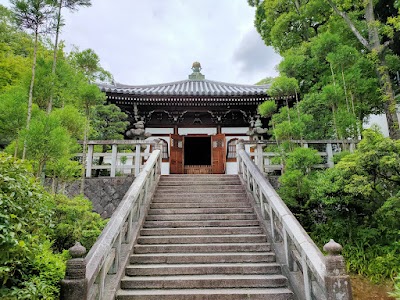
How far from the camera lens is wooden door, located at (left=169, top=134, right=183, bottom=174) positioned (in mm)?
11742

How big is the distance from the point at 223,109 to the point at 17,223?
9879 mm

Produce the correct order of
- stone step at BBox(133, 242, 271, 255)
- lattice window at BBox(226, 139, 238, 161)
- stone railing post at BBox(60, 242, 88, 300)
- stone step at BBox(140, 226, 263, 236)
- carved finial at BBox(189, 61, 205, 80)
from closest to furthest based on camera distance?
1. stone railing post at BBox(60, 242, 88, 300)
2. stone step at BBox(133, 242, 271, 255)
3. stone step at BBox(140, 226, 263, 236)
4. lattice window at BBox(226, 139, 238, 161)
5. carved finial at BBox(189, 61, 205, 80)

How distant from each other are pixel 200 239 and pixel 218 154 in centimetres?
696

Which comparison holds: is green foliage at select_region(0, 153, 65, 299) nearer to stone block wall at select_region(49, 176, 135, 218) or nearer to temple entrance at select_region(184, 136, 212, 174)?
stone block wall at select_region(49, 176, 135, 218)

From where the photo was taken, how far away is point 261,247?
4.99m

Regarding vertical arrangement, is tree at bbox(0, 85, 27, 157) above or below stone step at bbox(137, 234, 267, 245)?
above

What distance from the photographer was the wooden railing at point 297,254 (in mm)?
3117

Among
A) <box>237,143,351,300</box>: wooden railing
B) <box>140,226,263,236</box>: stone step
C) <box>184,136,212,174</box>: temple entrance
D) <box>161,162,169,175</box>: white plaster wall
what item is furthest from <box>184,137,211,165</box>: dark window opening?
<box>140,226,263,236</box>: stone step

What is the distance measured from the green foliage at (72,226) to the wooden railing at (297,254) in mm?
3329

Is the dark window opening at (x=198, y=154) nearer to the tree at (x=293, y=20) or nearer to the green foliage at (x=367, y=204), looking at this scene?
the tree at (x=293, y=20)

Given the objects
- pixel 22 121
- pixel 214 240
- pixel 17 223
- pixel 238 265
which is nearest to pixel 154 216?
pixel 214 240

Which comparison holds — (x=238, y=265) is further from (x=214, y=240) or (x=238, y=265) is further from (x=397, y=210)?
(x=397, y=210)

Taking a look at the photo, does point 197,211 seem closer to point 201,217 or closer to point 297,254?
point 201,217

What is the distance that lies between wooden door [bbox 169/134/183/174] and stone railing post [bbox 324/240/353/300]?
9059 mm
